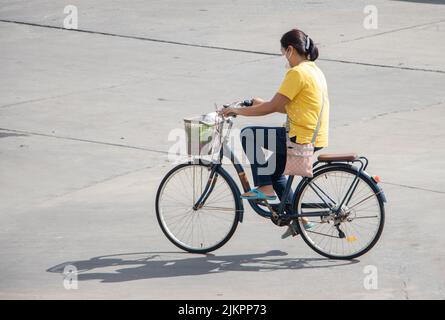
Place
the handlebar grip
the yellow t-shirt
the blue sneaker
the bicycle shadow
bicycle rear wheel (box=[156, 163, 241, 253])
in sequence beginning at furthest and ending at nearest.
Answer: bicycle rear wheel (box=[156, 163, 241, 253]), the blue sneaker, the handlebar grip, the bicycle shadow, the yellow t-shirt

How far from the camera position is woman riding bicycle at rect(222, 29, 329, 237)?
770 cm

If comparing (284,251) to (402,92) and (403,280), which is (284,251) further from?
(402,92)

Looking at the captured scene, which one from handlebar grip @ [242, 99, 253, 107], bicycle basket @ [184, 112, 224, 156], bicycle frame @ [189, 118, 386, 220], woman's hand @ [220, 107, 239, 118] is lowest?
bicycle frame @ [189, 118, 386, 220]

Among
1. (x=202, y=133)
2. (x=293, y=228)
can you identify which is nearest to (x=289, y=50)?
(x=202, y=133)

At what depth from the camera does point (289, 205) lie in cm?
805

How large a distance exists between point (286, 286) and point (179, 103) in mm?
5971

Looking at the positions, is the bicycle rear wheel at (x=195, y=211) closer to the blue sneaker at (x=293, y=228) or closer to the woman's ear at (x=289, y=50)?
the blue sneaker at (x=293, y=228)

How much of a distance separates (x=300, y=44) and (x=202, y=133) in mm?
997

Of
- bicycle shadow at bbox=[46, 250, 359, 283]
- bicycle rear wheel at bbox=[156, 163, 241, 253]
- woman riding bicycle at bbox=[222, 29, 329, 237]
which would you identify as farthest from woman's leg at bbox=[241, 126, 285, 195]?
bicycle shadow at bbox=[46, 250, 359, 283]

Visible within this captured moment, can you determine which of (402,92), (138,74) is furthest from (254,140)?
(138,74)

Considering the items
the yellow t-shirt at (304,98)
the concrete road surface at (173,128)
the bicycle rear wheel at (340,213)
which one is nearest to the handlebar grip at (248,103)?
the yellow t-shirt at (304,98)

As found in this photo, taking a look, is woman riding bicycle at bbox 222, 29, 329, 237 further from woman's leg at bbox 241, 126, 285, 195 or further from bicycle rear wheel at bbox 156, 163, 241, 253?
bicycle rear wheel at bbox 156, 163, 241, 253

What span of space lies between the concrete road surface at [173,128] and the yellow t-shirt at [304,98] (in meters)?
1.03

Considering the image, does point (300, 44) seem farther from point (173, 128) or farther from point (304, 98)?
point (173, 128)
